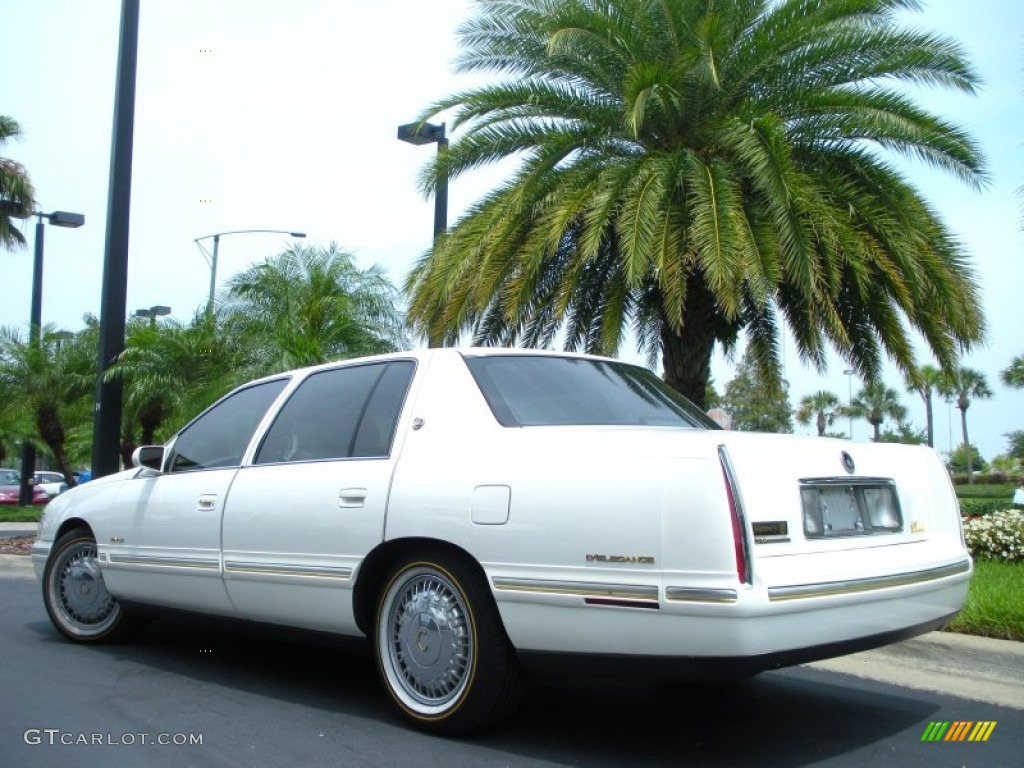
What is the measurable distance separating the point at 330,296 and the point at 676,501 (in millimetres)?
11286

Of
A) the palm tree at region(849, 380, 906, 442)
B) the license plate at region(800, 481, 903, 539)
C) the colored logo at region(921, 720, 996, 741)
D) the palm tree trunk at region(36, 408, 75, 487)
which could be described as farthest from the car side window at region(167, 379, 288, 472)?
the palm tree at region(849, 380, 906, 442)

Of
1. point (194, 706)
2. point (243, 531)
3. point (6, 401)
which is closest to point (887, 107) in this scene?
point (243, 531)

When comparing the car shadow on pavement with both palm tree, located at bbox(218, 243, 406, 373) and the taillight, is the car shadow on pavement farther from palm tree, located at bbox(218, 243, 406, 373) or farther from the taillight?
palm tree, located at bbox(218, 243, 406, 373)

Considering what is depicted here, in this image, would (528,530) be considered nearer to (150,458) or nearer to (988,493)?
(150,458)

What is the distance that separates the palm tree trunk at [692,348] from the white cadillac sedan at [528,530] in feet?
19.0

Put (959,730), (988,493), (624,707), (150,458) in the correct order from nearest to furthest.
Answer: (959,730), (624,707), (150,458), (988,493)

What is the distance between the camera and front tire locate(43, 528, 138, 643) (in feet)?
20.9

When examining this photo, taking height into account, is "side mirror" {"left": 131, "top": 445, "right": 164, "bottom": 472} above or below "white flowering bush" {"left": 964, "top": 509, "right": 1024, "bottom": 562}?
above

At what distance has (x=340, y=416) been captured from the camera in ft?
17.1

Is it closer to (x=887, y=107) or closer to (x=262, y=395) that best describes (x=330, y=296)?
(x=887, y=107)

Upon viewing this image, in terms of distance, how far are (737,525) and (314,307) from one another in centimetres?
1126

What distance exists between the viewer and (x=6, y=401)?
68.9 feet

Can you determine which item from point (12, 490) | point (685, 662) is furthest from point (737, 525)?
point (12, 490)

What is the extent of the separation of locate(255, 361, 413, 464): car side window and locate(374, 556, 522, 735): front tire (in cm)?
70
